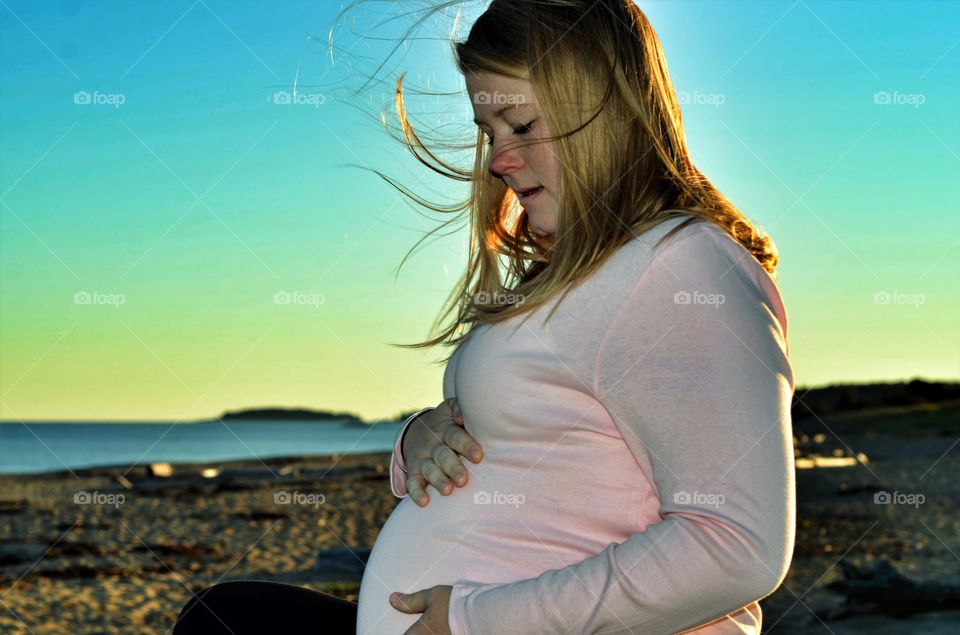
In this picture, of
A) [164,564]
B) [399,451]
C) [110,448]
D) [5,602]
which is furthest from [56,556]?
[110,448]

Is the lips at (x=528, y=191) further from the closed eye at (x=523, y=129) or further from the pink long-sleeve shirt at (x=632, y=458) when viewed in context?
the pink long-sleeve shirt at (x=632, y=458)

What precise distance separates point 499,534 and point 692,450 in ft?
1.15

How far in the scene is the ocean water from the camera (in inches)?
1342

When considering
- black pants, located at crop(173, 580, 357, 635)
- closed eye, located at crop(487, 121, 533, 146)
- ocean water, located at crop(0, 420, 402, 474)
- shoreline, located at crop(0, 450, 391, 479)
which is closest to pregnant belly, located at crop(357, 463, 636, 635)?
black pants, located at crop(173, 580, 357, 635)

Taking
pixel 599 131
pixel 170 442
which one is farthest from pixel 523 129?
pixel 170 442

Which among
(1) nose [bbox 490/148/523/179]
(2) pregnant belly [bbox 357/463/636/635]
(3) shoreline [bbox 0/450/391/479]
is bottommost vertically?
(2) pregnant belly [bbox 357/463/636/635]

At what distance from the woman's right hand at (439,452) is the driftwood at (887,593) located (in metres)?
4.08

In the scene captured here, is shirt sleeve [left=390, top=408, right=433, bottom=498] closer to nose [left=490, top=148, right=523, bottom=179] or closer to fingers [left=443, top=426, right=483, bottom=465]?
fingers [left=443, top=426, right=483, bottom=465]

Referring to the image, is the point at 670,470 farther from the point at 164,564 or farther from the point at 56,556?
the point at 56,556

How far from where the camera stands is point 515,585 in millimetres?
1381

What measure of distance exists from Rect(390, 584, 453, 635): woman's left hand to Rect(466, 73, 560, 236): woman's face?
2.05 ft

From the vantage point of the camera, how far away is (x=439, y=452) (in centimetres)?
158

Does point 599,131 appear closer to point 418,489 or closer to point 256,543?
point 418,489

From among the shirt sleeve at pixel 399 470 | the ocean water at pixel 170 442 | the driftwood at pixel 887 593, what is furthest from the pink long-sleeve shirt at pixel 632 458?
the ocean water at pixel 170 442
